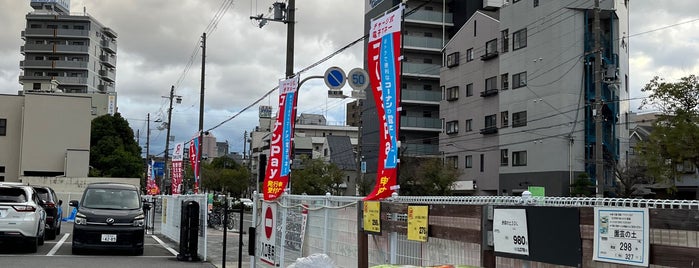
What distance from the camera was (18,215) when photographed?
14562 millimetres

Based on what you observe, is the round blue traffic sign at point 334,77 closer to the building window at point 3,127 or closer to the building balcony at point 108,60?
the building window at point 3,127

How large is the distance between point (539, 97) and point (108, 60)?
241ft

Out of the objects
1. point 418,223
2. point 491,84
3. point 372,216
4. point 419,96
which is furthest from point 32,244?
point 419,96

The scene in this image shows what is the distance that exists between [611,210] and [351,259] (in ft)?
14.4

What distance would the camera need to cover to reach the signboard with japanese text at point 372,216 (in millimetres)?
7039

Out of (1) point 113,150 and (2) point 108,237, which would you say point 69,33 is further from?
(2) point 108,237

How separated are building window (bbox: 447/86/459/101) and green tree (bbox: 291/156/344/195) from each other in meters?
18.1

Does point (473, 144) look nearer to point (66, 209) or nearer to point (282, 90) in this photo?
point (66, 209)

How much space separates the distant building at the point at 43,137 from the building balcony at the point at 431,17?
94.0ft

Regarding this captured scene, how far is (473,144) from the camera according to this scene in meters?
48.8

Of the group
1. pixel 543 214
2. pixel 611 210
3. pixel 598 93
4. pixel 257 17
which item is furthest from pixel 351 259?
pixel 598 93

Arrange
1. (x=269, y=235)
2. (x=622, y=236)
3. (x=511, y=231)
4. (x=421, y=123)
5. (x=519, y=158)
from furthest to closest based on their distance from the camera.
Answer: (x=421, y=123), (x=519, y=158), (x=269, y=235), (x=511, y=231), (x=622, y=236)

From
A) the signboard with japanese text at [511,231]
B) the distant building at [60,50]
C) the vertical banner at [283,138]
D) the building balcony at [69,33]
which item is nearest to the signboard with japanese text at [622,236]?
the signboard with japanese text at [511,231]

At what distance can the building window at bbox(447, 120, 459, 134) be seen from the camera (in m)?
50.8
